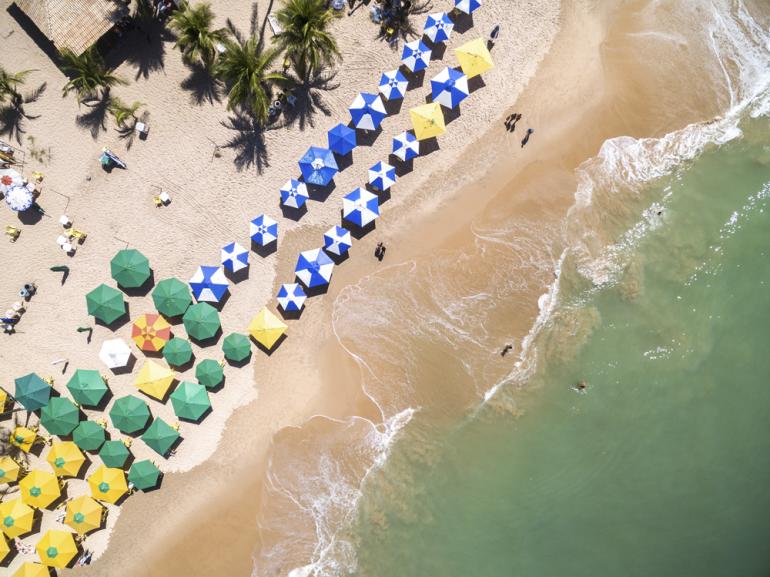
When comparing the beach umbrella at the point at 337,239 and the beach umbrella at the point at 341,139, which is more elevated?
the beach umbrella at the point at 341,139

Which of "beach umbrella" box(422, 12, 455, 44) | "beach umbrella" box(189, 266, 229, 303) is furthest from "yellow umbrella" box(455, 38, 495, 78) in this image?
"beach umbrella" box(189, 266, 229, 303)

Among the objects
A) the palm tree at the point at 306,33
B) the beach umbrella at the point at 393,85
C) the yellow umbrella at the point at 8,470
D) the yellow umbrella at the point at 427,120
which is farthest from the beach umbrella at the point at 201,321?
the beach umbrella at the point at 393,85

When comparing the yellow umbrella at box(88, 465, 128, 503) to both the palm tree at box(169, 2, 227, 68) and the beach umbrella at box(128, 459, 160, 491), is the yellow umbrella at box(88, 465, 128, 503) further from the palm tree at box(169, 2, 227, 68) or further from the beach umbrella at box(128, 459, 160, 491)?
the palm tree at box(169, 2, 227, 68)

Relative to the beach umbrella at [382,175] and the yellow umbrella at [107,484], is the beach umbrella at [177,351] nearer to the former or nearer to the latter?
the yellow umbrella at [107,484]

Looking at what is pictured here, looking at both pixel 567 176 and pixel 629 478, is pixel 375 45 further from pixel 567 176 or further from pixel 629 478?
pixel 629 478

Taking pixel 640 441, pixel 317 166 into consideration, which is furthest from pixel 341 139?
pixel 640 441
